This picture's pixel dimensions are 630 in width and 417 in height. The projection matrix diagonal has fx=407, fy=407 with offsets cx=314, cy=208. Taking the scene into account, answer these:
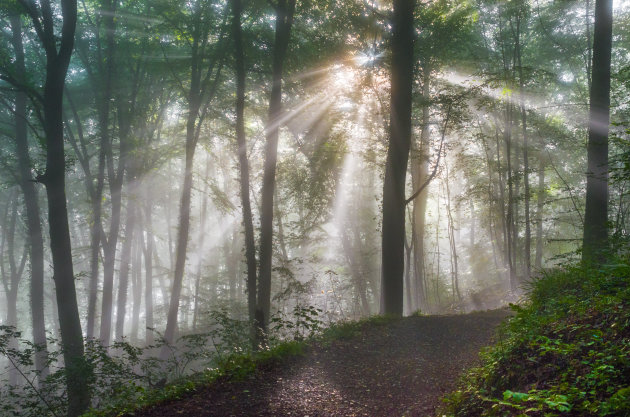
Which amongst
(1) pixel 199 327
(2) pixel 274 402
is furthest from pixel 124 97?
(2) pixel 274 402

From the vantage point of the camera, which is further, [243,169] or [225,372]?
[243,169]

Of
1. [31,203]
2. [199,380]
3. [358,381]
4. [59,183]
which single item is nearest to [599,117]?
[358,381]

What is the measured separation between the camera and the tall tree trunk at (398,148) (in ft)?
33.6

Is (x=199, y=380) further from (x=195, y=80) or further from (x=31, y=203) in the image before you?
(x=31, y=203)

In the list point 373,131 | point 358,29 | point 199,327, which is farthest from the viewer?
point 199,327

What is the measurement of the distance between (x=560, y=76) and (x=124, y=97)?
2034 centimetres

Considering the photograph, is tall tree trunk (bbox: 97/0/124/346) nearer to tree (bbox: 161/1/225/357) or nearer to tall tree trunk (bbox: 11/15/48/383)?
tall tree trunk (bbox: 11/15/48/383)

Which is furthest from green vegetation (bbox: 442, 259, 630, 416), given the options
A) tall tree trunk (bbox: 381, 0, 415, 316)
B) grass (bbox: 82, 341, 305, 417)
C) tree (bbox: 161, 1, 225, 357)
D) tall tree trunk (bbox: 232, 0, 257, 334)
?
tree (bbox: 161, 1, 225, 357)

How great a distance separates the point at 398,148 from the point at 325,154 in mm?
5891

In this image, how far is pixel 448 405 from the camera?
3.84m

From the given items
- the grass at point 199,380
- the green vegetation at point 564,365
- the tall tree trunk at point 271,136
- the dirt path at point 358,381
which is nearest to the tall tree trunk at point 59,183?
the grass at point 199,380

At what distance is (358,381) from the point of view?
210 inches

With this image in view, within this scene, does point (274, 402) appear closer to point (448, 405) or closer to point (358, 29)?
point (448, 405)

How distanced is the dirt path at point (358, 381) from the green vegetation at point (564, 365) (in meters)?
0.83
